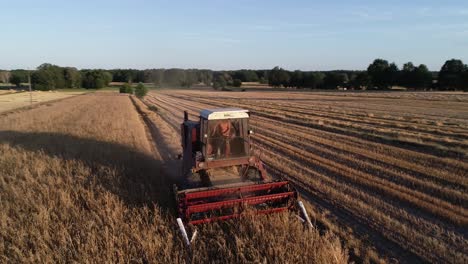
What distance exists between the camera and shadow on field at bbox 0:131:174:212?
7.50 metres

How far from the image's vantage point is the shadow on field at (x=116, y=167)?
295 inches

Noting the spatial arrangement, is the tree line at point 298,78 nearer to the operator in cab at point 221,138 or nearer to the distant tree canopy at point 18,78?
the distant tree canopy at point 18,78

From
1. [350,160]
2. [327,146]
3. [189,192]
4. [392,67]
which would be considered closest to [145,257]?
[189,192]

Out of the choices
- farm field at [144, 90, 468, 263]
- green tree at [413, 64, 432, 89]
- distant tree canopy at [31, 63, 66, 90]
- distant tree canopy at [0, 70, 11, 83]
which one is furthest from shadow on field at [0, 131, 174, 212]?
distant tree canopy at [0, 70, 11, 83]

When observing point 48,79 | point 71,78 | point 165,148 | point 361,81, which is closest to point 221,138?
point 165,148

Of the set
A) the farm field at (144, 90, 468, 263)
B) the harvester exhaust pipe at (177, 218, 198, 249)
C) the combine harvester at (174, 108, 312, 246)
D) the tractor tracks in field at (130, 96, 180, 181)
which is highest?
the combine harvester at (174, 108, 312, 246)

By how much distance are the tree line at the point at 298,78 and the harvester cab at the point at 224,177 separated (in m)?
62.4

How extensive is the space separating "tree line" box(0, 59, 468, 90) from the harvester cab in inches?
2455

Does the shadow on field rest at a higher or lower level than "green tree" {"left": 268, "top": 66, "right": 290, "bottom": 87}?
lower

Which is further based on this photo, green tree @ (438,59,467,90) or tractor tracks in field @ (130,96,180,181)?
green tree @ (438,59,467,90)

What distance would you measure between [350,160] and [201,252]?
7769 mm

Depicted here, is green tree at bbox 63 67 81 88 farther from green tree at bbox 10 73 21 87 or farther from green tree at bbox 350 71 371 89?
green tree at bbox 350 71 371 89

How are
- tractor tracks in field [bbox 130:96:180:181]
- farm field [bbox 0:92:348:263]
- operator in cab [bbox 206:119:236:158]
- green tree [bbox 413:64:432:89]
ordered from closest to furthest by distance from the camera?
farm field [bbox 0:92:348:263] < operator in cab [bbox 206:119:236:158] < tractor tracks in field [bbox 130:96:180:181] < green tree [bbox 413:64:432:89]

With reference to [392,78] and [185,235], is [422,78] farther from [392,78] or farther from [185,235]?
[185,235]
